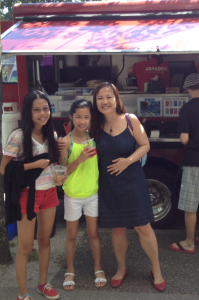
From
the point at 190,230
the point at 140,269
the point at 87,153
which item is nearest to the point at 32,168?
the point at 87,153

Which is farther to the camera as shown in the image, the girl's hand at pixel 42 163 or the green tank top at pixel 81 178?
the green tank top at pixel 81 178

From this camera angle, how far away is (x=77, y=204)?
3.01 m

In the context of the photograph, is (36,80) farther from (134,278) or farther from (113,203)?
(134,278)

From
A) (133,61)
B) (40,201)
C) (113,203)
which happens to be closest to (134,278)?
(113,203)

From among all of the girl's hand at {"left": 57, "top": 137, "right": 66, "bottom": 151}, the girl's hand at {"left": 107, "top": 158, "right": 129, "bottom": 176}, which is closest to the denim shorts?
the girl's hand at {"left": 107, "top": 158, "right": 129, "bottom": 176}

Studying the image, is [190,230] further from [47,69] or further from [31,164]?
[47,69]

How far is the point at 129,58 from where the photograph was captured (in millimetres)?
5121

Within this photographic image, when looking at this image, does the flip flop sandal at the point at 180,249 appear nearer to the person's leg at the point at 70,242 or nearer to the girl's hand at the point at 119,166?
the person's leg at the point at 70,242

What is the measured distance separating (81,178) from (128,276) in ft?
3.49

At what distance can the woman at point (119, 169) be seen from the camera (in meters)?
2.90

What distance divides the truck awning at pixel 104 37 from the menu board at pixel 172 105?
3.04 feet

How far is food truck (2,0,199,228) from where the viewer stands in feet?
11.5

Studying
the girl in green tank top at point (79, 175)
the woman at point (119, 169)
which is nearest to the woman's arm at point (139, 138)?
the woman at point (119, 169)

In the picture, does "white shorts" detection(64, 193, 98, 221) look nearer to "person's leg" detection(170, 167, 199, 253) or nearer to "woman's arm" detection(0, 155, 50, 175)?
"woman's arm" detection(0, 155, 50, 175)
